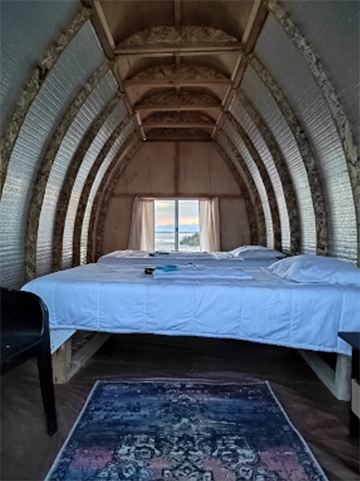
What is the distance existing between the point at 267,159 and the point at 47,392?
4265 millimetres

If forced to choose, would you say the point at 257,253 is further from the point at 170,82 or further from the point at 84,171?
the point at 84,171

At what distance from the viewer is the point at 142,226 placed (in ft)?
22.4

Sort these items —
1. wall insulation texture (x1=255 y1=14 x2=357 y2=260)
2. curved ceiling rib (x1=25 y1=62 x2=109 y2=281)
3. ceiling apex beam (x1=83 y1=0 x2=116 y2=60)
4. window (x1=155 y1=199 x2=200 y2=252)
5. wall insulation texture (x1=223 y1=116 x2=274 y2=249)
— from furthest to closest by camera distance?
window (x1=155 y1=199 x2=200 y2=252)
wall insulation texture (x1=223 y1=116 x2=274 y2=249)
curved ceiling rib (x1=25 y1=62 x2=109 y2=281)
wall insulation texture (x1=255 y1=14 x2=357 y2=260)
ceiling apex beam (x1=83 y1=0 x2=116 y2=60)

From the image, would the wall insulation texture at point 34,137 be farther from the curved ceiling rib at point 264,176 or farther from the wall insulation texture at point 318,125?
the curved ceiling rib at point 264,176

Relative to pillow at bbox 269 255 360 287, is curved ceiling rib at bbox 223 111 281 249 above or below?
above

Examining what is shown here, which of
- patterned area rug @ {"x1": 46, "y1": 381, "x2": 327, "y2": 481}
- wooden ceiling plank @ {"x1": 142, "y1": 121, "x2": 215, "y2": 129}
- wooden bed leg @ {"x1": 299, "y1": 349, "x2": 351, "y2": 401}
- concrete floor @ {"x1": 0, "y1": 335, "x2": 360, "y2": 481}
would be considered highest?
wooden ceiling plank @ {"x1": 142, "y1": 121, "x2": 215, "y2": 129}

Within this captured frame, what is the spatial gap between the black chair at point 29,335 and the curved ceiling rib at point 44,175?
212 centimetres

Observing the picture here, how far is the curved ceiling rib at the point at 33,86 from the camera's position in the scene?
2795 millimetres

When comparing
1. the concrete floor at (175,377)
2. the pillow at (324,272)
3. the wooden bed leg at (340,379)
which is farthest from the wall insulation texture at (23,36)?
the wooden bed leg at (340,379)

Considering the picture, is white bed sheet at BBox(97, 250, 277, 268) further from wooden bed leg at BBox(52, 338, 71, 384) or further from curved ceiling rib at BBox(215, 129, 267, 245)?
wooden bed leg at BBox(52, 338, 71, 384)

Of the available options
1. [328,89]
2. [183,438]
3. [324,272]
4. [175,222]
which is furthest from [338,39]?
[175,222]

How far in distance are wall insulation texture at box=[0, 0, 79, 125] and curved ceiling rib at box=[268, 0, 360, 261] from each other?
5.89ft

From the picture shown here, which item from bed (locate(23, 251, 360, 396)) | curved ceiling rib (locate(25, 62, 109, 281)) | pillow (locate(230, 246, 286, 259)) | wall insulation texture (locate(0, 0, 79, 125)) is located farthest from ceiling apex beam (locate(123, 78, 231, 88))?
bed (locate(23, 251, 360, 396))

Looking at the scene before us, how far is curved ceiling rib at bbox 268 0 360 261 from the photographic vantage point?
104 inches
